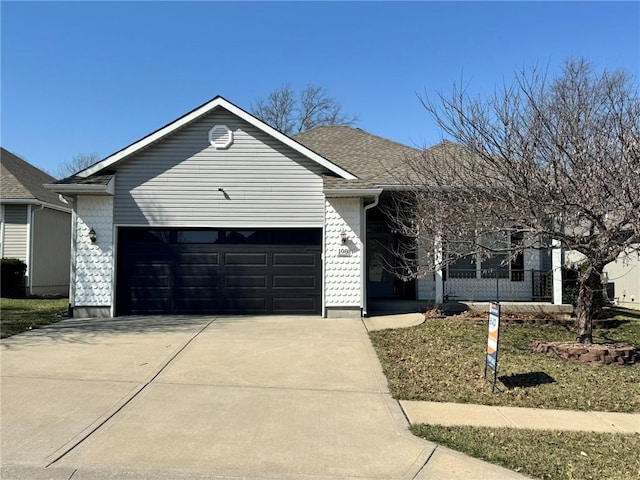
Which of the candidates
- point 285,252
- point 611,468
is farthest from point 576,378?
point 285,252

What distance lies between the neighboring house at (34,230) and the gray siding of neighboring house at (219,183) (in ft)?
25.8

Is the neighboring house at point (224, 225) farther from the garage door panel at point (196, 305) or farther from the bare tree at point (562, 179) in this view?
the bare tree at point (562, 179)

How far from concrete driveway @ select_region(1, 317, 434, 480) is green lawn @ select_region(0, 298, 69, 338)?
142cm

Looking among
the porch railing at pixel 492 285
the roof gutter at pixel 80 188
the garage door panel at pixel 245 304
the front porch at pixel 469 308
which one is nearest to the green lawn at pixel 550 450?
the front porch at pixel 469 308

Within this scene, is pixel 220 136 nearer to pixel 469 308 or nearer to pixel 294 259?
pixel 294 259

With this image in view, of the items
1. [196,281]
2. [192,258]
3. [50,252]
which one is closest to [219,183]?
[192,258]

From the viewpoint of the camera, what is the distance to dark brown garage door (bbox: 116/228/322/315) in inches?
514

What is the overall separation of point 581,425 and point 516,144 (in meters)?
4.47

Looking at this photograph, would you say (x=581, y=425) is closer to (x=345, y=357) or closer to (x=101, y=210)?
(x=345, y=357)

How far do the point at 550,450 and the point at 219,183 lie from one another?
34.0ft

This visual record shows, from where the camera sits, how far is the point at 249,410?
577cm

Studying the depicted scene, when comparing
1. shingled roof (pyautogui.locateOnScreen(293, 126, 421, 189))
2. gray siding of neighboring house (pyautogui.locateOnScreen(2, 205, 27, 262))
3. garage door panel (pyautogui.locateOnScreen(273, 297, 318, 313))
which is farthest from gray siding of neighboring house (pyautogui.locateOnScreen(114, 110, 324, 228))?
gray siding of neighboring house (pyautogui.locateOnScreen(2, 205, 27, 262))

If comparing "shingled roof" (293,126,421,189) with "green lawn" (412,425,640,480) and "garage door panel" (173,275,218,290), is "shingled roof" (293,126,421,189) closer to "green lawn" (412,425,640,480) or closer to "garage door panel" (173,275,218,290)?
"garage door panel" (173,275,218,290)

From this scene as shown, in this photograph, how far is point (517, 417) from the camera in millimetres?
5809
